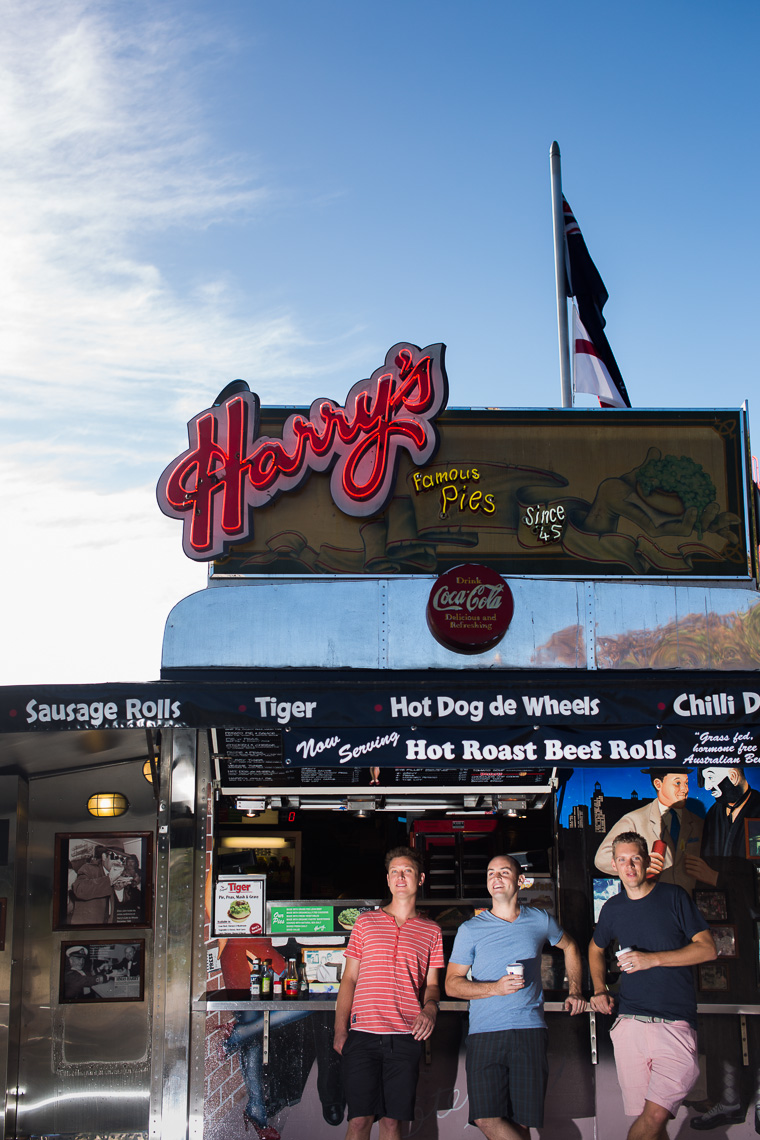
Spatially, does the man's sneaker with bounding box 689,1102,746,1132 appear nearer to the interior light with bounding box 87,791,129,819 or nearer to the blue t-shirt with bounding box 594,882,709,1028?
the blue t-shirt with bounding box 594,882,709,1028

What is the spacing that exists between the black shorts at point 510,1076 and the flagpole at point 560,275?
20.3 ft

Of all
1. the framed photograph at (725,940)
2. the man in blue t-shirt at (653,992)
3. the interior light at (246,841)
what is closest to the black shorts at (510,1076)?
the man in blue t-shirt at (653,992)

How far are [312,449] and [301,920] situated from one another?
12.4ft

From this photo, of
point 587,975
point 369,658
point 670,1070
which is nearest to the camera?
point 670,1070

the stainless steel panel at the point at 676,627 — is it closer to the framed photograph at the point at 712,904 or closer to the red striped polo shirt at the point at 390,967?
the framed photograph at the point at 712,904

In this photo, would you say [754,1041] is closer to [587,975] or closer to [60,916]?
[587,975]

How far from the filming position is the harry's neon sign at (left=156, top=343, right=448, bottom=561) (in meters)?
8.79

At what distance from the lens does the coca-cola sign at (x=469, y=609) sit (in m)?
8.28

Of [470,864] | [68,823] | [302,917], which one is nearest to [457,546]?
[470,864]

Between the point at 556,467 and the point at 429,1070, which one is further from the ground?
the point at 556,467

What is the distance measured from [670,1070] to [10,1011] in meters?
4.77

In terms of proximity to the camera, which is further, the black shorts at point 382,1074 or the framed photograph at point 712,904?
the framed photograph at point 712,904

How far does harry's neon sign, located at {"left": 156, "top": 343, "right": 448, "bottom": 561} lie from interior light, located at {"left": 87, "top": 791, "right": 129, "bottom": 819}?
2189 millimetres

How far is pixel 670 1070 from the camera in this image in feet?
19.7
